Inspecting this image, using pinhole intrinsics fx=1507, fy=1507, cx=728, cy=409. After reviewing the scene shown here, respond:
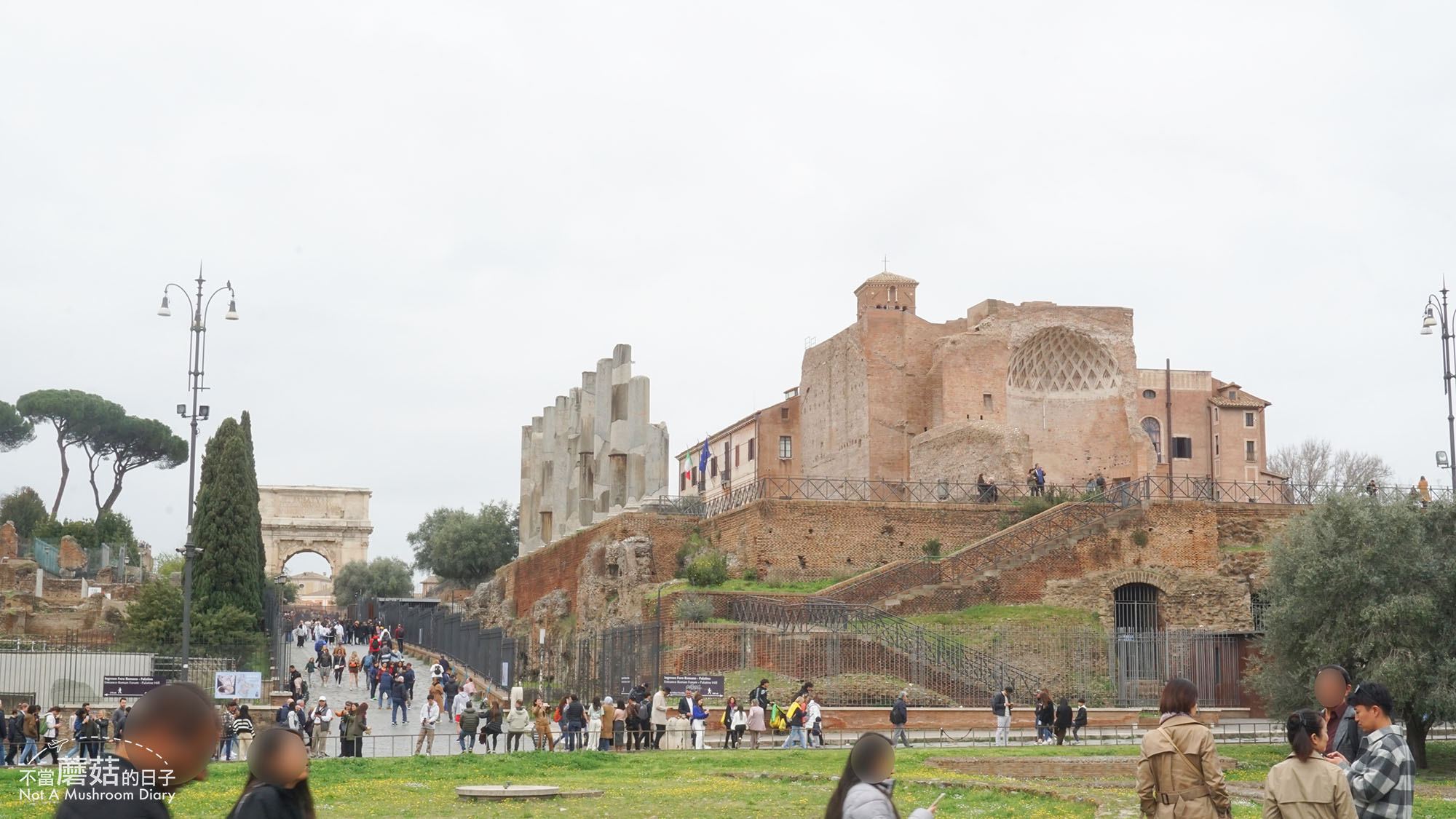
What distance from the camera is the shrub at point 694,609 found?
29406 millimetres

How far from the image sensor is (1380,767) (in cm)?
677

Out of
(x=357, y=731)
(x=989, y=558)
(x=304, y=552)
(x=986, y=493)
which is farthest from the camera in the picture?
(x=304, y=552)

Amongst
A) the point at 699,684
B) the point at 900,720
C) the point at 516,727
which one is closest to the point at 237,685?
the point at 516,727

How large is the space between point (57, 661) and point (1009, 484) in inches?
940

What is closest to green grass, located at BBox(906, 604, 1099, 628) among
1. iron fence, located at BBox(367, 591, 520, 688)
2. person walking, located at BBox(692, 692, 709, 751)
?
person walking, located at BBox(692, 692, 709, 751)

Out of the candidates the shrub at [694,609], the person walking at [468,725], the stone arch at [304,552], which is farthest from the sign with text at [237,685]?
→ the stone arch at [304,552]

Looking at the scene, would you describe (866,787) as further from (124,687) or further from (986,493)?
(986,493)

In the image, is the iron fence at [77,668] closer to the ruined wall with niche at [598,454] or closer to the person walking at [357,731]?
the person walking at [357,731]

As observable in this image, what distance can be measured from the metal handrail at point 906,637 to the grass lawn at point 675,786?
575cm

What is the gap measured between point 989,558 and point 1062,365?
16921 mm

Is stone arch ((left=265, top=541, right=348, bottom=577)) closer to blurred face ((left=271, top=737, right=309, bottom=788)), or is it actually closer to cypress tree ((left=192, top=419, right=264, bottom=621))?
cypress tree ((left=192, top=419, right=264, bottom=621))

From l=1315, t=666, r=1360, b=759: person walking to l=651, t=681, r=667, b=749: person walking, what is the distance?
1657cm

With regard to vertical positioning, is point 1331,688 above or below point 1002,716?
above

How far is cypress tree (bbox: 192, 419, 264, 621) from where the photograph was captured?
35.9 m
